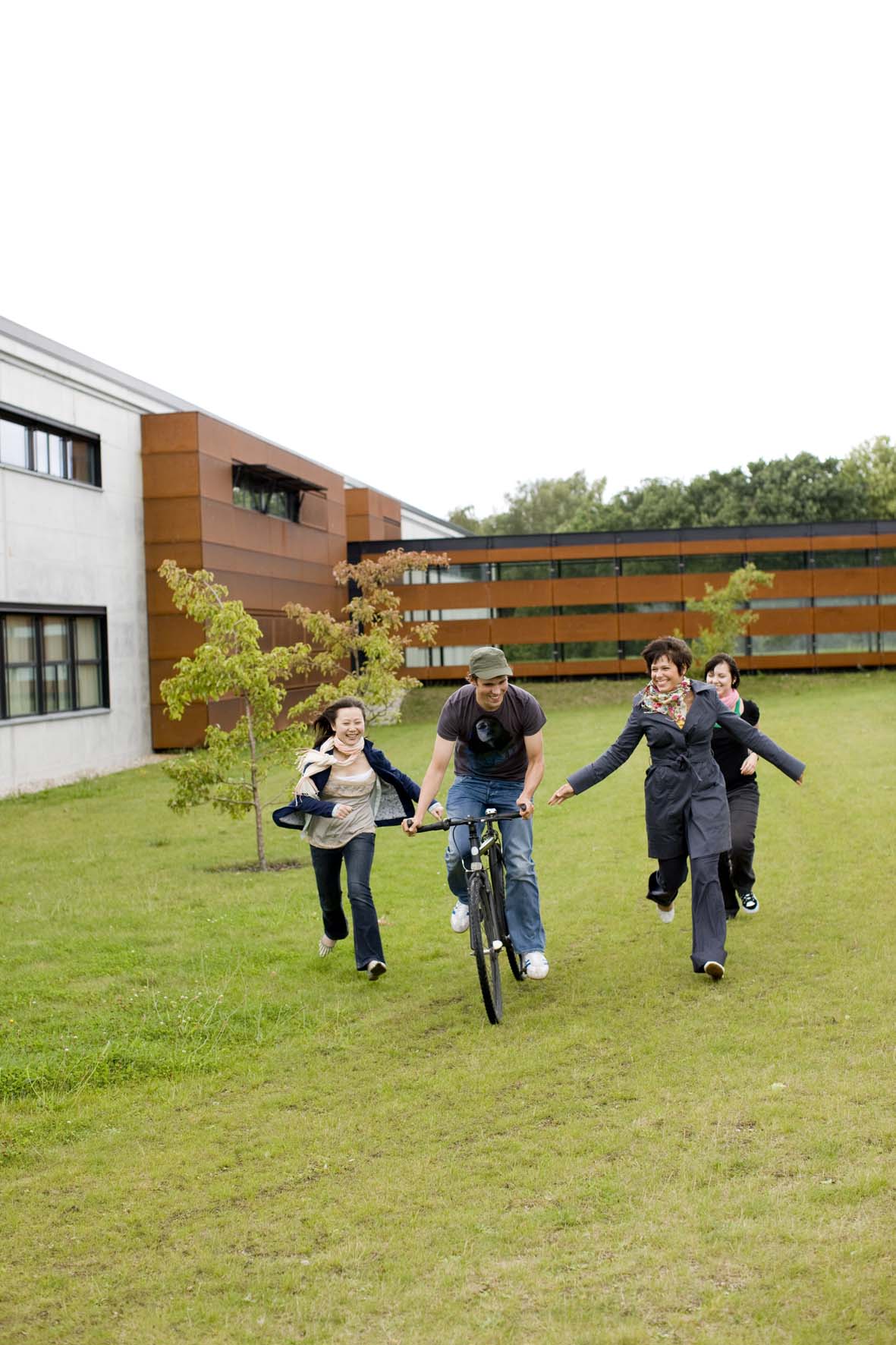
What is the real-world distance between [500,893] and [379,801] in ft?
3.48

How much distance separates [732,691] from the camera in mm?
9133

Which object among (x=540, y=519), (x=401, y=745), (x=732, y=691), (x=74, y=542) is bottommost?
(x=401, y=745)

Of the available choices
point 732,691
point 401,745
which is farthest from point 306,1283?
point 401,745

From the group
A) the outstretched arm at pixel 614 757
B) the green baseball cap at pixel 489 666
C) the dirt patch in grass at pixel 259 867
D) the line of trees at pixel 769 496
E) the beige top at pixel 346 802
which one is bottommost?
the dirt patch in grass at pixel 259 867

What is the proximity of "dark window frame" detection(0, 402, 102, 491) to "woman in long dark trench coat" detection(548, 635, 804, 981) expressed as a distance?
15.3 m

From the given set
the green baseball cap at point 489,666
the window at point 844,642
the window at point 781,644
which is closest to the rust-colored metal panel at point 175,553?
the green baseball cap at point 489,666

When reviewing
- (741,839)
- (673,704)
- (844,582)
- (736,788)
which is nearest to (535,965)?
(673,704)

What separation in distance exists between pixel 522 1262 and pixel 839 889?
6.67 meters

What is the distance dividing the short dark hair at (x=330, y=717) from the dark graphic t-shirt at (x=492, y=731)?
72 centimetres

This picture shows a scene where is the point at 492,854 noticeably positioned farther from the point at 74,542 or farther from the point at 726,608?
the point at 726,608

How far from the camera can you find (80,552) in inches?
918

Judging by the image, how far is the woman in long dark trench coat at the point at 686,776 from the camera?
7453 millimetres

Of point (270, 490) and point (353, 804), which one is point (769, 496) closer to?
point (270, 490)

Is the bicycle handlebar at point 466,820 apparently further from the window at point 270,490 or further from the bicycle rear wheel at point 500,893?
the window at point 270,490
